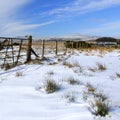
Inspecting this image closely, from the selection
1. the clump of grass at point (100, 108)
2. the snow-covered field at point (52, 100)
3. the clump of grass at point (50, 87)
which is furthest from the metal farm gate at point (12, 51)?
the clump of grass at point (100, 108)

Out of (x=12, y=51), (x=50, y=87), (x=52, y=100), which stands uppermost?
(x=12, y=51)

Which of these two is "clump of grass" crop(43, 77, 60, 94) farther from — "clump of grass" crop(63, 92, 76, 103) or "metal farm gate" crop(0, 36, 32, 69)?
"metal farm gate" crop(0, 36, 32, 69)

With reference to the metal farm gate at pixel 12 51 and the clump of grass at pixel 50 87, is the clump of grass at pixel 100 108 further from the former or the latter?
the metal farm gate at pixel 12 51

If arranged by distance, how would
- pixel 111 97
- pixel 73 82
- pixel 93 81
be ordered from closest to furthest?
1. pixel 111 97
2. pixel 73 82
3. pixel 93 81

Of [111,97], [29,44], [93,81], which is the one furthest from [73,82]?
[29,44]

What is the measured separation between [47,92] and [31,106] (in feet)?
4.30

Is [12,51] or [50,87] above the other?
[12,51]

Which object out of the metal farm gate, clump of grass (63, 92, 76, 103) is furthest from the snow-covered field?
the metal farm gate

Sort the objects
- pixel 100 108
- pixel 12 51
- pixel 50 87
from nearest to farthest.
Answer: pixel 100 108, pixel 50 87, pixel 12 51

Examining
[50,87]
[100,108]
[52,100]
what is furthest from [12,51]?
[100,108]

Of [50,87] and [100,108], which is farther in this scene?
[50,87]

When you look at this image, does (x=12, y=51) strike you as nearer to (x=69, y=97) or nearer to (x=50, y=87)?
(x=50, y=87)

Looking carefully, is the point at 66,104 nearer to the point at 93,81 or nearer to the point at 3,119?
the point at 3,119

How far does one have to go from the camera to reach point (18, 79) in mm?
10180
